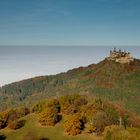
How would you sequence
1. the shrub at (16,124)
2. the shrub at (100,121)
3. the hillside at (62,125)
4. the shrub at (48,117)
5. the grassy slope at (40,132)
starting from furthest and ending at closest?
1. the shrub at (48,117)
2. the shrub at (16,124)
3. the grassy slope at (40,132)
4. the shrub at (100,121)
5. the hillside at (62,125)

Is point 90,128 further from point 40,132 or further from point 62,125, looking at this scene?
point 40,132

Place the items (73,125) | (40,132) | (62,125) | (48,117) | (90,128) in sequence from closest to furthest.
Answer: (90,128) < (73,125) < (40,132) < (62,125) < (48,117)

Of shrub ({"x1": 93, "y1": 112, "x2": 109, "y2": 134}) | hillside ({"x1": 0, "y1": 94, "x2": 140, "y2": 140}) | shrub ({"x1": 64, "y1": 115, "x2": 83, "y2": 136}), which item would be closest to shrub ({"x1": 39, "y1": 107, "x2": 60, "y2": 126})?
hillside ({"x1": 0, "y1": 94, "x2": 140, "y2": 140})

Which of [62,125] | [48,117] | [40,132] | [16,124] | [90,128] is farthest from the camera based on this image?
[48,117]

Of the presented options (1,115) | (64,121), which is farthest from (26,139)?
(1,115)

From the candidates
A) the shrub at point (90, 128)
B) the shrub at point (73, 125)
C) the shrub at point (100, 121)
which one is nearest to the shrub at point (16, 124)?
the shrub at point (73, 125)

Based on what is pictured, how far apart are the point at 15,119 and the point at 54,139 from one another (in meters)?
34.9

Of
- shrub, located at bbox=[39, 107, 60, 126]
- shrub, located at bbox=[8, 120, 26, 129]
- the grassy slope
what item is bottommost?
the grassy slope

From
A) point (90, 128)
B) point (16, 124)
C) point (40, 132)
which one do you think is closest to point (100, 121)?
A: point (90, 128)

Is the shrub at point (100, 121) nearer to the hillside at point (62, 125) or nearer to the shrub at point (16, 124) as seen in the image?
the hillside at point (62, 125)

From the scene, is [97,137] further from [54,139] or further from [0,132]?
[0,132]

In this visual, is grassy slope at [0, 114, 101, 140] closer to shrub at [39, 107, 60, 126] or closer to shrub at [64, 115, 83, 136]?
shrub at [64, 115, 83, 136]

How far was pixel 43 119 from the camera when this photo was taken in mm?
189500

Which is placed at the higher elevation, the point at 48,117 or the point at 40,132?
the point at 48,117
